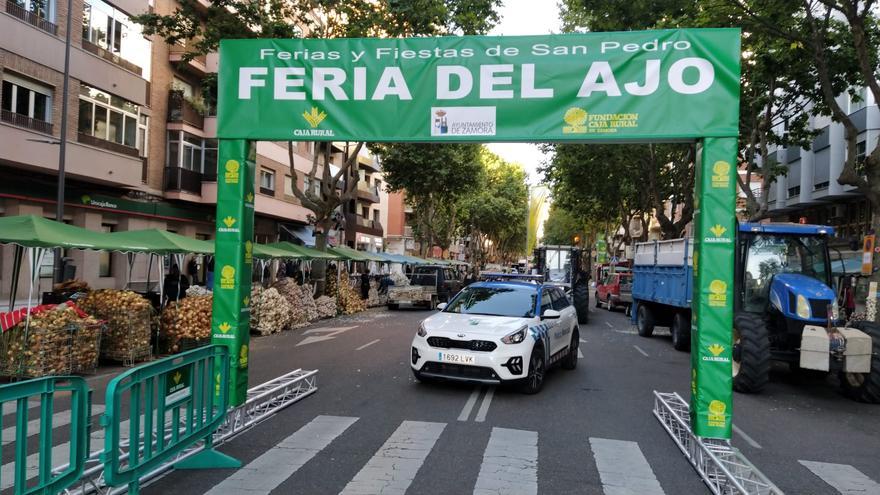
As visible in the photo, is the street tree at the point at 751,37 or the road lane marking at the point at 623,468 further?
the street tree at the point at 751,37

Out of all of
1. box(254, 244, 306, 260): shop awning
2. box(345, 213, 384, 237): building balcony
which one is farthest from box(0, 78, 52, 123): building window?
box(345, 213, 384, 237): building balcony

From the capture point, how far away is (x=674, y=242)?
50.0 ft

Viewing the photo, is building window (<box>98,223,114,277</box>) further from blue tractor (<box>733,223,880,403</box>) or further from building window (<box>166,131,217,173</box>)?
blue tractor (<box>733,223,880,403</box>)

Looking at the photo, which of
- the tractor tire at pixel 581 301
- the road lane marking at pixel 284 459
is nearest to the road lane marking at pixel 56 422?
the road lane marking at pixel 284 459

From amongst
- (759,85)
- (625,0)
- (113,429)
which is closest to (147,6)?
(625,0)

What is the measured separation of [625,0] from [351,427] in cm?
1360

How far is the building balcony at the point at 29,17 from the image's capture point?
1744 cm

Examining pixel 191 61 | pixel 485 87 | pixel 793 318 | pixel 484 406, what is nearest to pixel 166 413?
pixel 484 406

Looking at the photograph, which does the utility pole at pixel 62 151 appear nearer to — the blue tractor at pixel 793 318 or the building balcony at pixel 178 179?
the building balcony at pixel 178 179

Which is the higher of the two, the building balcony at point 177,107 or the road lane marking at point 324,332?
the building balcony at point 177,107

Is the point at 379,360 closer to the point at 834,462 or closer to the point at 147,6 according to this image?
the point at 834,462

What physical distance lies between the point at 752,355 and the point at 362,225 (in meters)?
43.8

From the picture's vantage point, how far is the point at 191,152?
2714 centimetres

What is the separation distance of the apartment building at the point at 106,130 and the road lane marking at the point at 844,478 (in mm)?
18564
